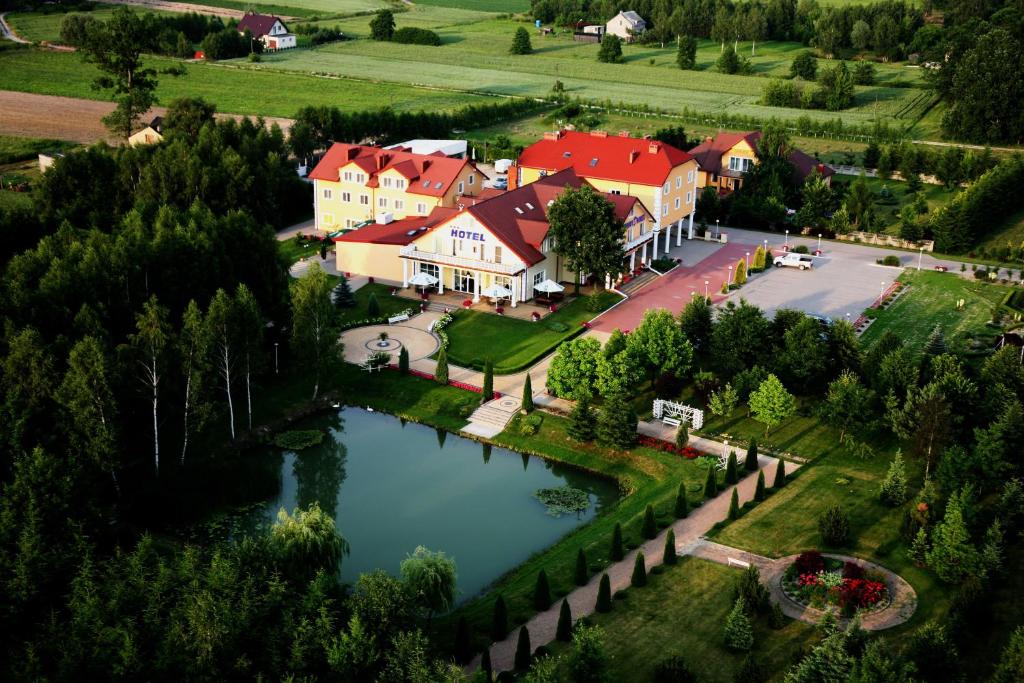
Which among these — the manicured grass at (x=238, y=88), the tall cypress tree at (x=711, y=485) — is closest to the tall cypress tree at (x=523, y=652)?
the tall cypress tree at (x=711, y=485)

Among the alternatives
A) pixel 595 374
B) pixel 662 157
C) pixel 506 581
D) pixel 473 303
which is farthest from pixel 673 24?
pixel 506 581

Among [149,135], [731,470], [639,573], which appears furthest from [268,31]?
[639,573]

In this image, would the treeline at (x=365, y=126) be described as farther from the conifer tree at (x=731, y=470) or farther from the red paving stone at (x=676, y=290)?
the conifer tree at (x=731, y=470)

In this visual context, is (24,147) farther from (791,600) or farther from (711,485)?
(791,600)

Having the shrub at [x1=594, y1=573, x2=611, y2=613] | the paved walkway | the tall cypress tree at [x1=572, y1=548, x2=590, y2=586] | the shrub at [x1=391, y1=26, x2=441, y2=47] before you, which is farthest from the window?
the shrub at [x1=391, y1=26, x2=441, y2=47]

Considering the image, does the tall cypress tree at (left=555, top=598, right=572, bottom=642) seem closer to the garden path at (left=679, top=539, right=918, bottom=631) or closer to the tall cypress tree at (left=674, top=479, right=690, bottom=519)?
the garden path at (left=679, top=539, right=918, bottom=631)

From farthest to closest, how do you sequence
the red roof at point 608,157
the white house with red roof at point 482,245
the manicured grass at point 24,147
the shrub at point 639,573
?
the manicured grass at point 24,147 → the red roof at point 608,157 → the white house with red roof at point 482,245 → the shrub at point 639,573
